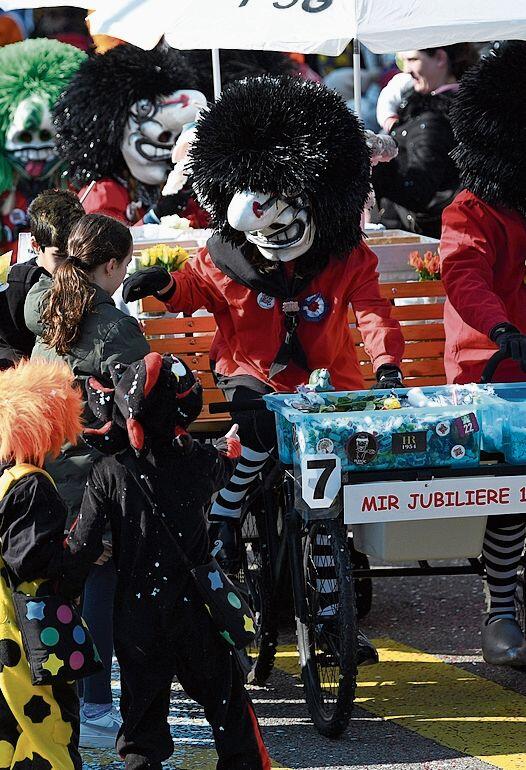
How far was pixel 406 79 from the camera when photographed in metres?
8.82

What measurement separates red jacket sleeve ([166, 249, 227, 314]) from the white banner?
1.18 m

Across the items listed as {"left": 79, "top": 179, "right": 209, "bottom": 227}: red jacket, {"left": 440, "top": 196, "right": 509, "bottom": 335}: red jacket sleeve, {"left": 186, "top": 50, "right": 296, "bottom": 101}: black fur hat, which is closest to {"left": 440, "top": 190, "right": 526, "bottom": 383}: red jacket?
{"left": 440, "top": 196, "right": 509, "bottom": 335}: red jacket sleeve

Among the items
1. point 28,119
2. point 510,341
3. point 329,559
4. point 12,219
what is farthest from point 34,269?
point 12,219

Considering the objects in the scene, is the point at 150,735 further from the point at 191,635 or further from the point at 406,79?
the point at 406,79

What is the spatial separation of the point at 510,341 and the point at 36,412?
1.76m

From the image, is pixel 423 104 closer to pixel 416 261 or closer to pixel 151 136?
pixel 151 136

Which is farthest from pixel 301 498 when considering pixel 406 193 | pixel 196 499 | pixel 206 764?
pixel 406 193

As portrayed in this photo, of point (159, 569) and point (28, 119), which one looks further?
point (28, 119)

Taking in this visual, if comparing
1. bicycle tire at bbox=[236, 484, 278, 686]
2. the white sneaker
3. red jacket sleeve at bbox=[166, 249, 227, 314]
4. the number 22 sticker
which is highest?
red jacket sleeve at bbox=[166, 249, 227, 314]

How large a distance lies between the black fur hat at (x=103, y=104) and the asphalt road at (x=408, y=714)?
342 centimetres

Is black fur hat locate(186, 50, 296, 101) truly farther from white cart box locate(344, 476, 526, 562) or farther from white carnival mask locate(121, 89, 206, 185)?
white cart box locate(344, 476, 526, 562)

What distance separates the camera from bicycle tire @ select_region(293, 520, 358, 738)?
443cm

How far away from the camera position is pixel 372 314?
507 cm

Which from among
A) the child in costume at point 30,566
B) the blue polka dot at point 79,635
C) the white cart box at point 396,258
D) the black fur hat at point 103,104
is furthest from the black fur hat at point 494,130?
the black fur hat at point 103,104
